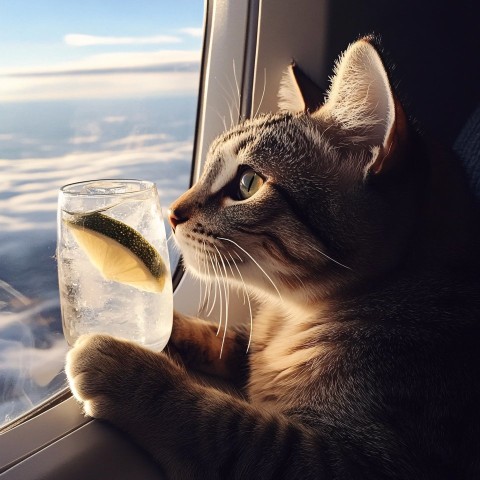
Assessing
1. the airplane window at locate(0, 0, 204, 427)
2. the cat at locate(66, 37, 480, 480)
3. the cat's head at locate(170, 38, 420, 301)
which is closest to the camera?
the cat at locate(66, 37, 480, 480)

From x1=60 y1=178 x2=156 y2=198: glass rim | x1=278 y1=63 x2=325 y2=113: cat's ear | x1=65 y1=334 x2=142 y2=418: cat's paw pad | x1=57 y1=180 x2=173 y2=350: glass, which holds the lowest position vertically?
x1=65 y1=334 x2=142 y2=418: cat's paw pad

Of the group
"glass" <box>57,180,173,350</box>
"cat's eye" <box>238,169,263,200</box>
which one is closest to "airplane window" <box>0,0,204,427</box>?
"glass" <box>57,180,173,350</box>

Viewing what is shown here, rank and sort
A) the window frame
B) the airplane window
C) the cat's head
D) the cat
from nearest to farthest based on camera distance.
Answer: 1. the cat
2. the cat's head
3. the airplane window
4. the window frame

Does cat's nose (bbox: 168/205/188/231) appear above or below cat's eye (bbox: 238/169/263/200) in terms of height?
below

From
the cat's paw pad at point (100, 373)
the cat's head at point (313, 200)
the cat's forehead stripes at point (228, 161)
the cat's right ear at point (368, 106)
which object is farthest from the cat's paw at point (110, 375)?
the cat's right ear at point (368, 106)

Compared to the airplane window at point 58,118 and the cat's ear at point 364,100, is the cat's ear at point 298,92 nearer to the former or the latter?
the cat's ear at point 364,100

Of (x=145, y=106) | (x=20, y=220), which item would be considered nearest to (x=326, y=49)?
(x=145, y=106)

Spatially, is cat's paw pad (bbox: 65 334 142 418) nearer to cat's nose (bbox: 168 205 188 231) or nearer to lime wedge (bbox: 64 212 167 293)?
lime wedge (bbox: 64 212 167 293)
